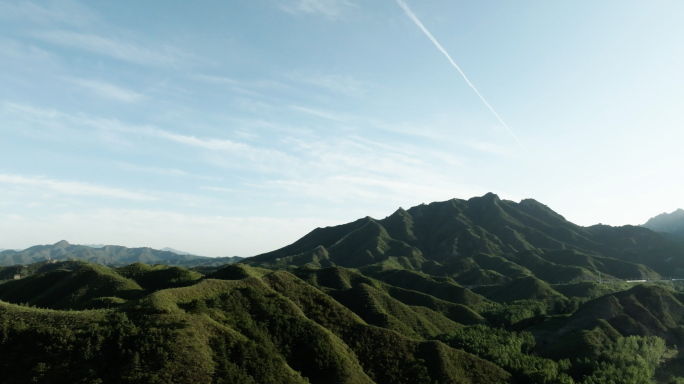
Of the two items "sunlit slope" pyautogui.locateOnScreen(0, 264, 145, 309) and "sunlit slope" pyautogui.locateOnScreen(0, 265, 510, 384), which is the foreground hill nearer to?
"sunlit slope" pyautogui.locateOnScreen(0, 265, 510, 384)

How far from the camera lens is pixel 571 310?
410 ft

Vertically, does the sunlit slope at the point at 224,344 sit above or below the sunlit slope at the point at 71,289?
below

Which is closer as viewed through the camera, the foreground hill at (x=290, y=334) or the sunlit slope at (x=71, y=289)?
the foreground hill at (x=290, y=334)

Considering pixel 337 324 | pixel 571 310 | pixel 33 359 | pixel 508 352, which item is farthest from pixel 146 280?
pixel 571 310

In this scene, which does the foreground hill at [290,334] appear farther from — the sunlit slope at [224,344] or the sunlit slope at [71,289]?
the sunlit slope at [71,289]

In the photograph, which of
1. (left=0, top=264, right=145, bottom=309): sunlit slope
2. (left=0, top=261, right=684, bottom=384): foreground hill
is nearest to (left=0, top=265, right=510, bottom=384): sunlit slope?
(left=0, top=261, right=684, bottom=384): foreground hill

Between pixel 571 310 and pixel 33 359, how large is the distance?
434ft

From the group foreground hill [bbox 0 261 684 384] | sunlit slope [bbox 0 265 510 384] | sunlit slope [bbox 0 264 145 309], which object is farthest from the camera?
sunlit slope [bbox 0 264 145 309]

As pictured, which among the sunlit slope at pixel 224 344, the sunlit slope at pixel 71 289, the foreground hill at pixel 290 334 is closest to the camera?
the sunlit slope at pixel 224 344

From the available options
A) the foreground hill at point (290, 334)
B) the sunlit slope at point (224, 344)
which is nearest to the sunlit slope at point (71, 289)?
the foreground hill at point (290, 334)

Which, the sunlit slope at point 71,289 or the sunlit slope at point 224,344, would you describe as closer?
the sunlit slope at point 224,344

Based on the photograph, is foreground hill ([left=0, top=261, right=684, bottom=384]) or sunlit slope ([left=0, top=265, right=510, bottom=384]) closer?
sunlit slope ([left=0, top=265, right=510, bottom=384])

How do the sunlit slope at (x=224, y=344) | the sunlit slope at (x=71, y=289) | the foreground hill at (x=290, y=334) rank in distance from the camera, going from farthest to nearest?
the sunlit slope at (x=71, y=289) → the foreground hill at (x=290, y=334) → the sunlit slope at (x=224, y=344)

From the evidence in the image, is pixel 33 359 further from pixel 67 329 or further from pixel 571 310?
pixel 571 310
